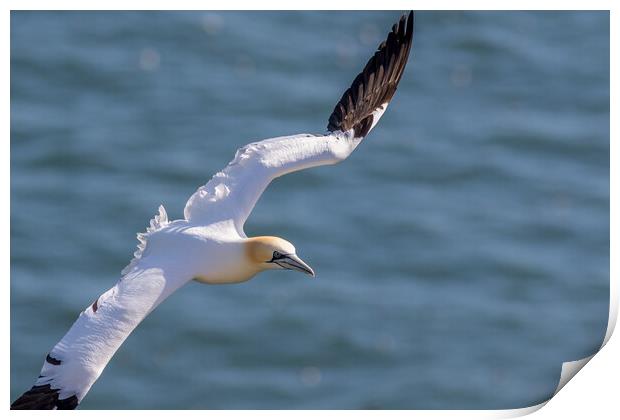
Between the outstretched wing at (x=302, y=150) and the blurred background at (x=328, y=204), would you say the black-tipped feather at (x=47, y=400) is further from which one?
the blurred background at (x=328, y=204)

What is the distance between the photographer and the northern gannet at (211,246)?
7.06 m

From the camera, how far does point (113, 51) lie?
1872cm

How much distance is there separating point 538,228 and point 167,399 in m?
4.63

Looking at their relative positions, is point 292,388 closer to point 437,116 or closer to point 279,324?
point 279,324

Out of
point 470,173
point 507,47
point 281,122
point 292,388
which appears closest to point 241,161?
point 292,388

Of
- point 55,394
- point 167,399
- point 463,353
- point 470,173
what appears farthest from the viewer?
point 470,173

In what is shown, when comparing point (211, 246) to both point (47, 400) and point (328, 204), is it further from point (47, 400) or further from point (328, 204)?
point (328, 204)

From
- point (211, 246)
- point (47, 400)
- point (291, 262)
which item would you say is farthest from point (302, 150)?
point (47, 400)

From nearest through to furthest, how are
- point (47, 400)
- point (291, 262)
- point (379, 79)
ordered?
point (47, 400)
point (291, 262)
point (379, 79)

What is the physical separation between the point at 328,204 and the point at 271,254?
30.0 ft

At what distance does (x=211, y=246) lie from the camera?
25.4 feet

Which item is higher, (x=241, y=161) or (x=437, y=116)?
(x=437, y=116)

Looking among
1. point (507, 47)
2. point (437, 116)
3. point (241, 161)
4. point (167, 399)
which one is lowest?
point (241, 161)

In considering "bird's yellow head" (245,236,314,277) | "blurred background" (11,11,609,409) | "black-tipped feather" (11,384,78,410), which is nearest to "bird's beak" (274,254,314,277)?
"bird's yellow head" (245,236,314,277)
